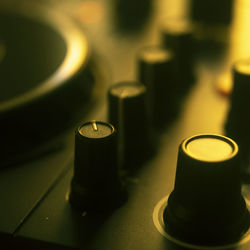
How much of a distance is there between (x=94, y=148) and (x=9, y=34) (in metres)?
0.78

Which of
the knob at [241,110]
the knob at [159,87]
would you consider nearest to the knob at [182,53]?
the knob at [159,87]

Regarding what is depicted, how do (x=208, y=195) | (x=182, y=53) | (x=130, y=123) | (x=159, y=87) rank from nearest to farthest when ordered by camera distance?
1. (x=208, y=195)
2. (x=130, y=123)
3. (x=159, y=87)
4. (x=182, y=53)

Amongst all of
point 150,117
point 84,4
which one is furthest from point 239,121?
point 84,4

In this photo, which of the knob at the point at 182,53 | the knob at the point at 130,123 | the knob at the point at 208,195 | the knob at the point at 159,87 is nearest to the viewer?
the knob at the point at 208,195

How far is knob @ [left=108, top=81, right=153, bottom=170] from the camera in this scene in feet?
2.28

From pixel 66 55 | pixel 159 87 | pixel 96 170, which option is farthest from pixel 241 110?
pixel 66 55

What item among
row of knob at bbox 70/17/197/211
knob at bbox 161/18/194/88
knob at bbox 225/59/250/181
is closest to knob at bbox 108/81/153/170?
row of knob at bbox 70/17/197/211

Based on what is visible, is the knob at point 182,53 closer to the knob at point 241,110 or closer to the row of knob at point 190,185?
the knob at point 241,110

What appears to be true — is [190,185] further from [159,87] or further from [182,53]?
[182,53]

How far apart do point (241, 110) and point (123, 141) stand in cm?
19

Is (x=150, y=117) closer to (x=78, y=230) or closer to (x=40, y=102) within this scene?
(x=40, y=102)

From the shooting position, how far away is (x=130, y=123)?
0.70 metres

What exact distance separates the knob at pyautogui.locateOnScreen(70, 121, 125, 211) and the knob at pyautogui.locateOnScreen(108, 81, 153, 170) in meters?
0.09

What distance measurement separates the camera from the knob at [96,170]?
57 centimetres
